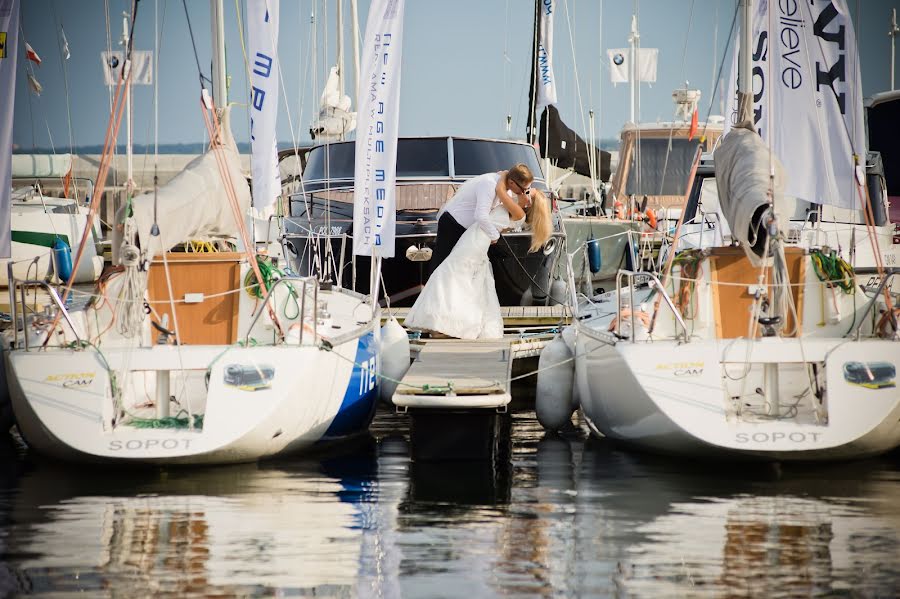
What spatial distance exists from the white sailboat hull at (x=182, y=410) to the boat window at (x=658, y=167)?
54.0 ft

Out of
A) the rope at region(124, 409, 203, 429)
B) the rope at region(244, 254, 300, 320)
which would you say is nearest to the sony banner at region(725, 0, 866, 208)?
the rope at region(244, 254, 300, 320)

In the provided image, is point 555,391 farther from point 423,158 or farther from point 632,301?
point 423,158

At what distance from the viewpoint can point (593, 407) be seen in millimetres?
9781

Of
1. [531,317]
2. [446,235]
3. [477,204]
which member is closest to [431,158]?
[531,317]

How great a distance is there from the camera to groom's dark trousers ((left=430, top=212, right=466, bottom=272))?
38.3ft

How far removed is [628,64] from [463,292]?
55.6 feet

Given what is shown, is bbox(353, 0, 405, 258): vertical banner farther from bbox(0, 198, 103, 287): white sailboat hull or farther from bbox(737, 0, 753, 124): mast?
bbox(0, 198, 103, 287): white sailboat hull

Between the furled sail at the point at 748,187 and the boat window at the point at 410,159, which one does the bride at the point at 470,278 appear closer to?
the furled sail at the point at 748,187

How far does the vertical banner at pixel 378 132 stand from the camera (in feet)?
35.7

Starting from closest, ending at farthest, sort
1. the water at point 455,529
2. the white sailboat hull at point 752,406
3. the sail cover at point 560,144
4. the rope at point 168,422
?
the water at point 455,529
the white sailboat hull at point 752,406
the rope at point 168,422
the sail cover at point 560,144

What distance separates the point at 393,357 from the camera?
1105 centimetres

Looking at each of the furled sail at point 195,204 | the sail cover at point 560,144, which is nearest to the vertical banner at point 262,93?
the furled sail at point 195,204

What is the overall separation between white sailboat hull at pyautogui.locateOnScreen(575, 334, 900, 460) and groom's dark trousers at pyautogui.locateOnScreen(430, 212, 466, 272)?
299cm

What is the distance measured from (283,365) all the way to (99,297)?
5.40 feet
